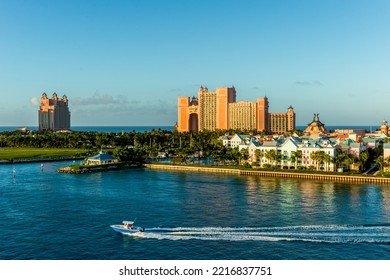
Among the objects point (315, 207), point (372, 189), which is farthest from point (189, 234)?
point (372, 189)

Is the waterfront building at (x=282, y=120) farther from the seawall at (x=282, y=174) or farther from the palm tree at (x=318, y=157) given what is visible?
the palm tree at (x=318, y=157)

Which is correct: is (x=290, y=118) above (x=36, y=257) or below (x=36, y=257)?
above

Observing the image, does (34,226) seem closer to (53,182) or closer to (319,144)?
(53,182)

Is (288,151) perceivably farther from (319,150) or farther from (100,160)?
(100,160)

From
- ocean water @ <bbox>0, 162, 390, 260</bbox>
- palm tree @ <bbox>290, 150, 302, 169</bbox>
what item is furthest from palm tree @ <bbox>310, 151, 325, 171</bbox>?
ocean water @ <bbox>0, 162, 390, 260</bbox>

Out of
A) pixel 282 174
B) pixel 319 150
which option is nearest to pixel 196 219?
pixel 282 174

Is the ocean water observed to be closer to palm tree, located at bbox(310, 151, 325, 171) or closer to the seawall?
the seawall
